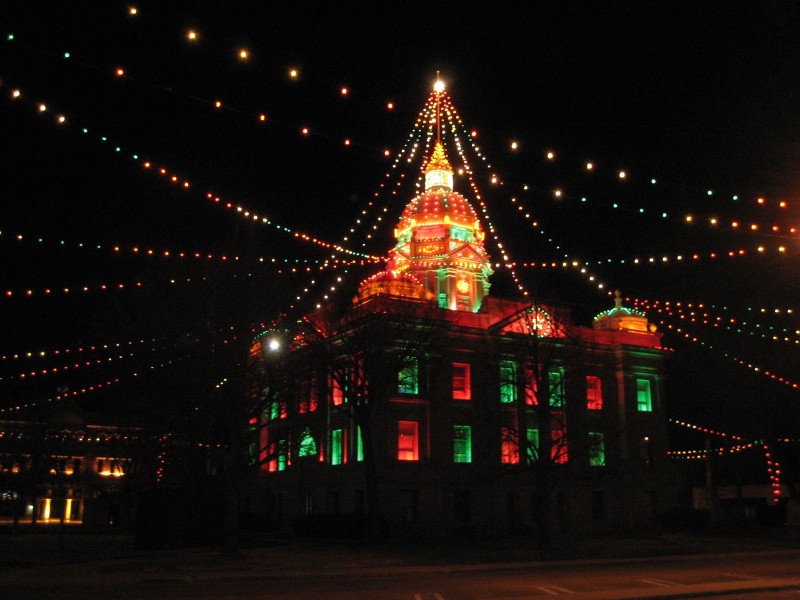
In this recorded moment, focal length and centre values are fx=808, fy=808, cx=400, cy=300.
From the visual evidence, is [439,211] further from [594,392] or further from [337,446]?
[337,446]

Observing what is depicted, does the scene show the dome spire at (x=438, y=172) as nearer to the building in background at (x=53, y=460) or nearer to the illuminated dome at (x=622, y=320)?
the illuminated dome at (x=622, y=320)

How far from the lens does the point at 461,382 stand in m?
54.0

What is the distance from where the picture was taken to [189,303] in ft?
115

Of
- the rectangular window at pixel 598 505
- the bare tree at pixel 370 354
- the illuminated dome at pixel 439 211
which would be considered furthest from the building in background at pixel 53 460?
the rectangular window at pixel 598 505

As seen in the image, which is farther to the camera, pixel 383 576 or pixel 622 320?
pixel 622 320

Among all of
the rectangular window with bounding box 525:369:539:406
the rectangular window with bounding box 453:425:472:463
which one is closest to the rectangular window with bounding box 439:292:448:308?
the rectangular window with bounding box 453:425:472:463

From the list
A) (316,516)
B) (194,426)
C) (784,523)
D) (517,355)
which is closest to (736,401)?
(784,523)

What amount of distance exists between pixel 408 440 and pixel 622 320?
21.1 meters

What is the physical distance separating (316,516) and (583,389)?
2231 cm

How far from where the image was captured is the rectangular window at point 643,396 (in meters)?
60.1

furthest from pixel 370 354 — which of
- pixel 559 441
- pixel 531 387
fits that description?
pixel 559 441

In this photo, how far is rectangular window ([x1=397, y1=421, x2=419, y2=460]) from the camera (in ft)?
165

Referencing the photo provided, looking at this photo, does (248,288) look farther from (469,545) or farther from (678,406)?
(678,406)

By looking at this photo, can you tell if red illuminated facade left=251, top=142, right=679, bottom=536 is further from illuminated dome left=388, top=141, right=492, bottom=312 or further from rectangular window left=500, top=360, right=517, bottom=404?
illuminated dome left=388, top=141, right=492, bottom=312
